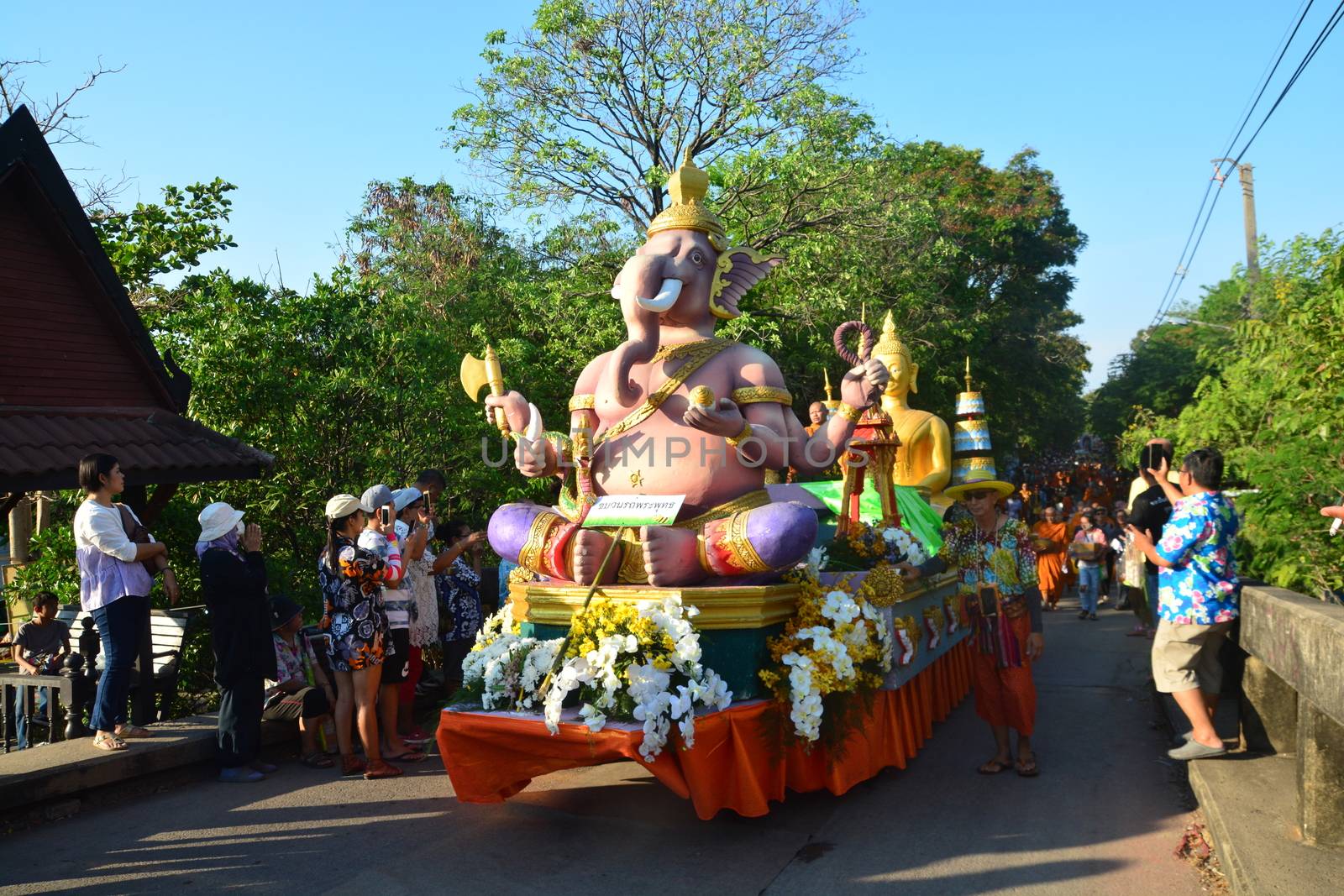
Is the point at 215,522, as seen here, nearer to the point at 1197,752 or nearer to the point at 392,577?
the point at 392,577

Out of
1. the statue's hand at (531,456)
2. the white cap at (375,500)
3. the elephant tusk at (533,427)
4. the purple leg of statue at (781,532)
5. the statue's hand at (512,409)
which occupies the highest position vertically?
the statue's hand at (512,409)

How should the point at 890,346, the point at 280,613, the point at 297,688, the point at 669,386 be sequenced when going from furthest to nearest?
the point at 890,346
the point at 297,688
the point at 280,613
the point at 669,386

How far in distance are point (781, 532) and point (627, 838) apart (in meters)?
1.50

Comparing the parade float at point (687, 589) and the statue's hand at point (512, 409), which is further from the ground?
the statue's hand at point (512, 409)

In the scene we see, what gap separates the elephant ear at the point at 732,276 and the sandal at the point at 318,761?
3377mm

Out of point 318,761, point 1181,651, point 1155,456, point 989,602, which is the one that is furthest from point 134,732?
point 1155,456

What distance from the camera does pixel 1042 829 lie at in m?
4.53

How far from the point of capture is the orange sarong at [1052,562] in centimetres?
1313

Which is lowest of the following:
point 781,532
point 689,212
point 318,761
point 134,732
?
point 318,761

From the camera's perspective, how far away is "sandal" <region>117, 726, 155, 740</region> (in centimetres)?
567

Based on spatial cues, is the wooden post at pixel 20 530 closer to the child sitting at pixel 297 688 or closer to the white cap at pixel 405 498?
the child sitting at pixel 297 688

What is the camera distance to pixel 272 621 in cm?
618

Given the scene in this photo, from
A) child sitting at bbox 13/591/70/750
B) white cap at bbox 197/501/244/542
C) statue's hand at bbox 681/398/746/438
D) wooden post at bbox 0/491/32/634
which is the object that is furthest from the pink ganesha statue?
wooden post at bbox 0/491/32/634

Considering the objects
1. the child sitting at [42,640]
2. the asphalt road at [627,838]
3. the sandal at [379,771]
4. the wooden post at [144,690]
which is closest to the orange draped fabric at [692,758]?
the asphalt road at [627,838]
